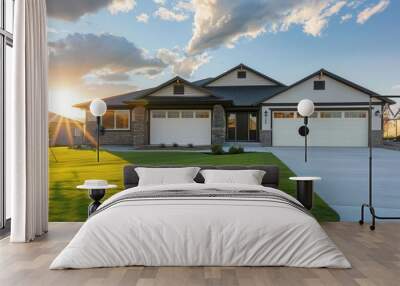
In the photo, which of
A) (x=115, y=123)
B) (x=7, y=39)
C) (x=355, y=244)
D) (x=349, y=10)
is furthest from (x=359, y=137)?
(x=7, y=39)

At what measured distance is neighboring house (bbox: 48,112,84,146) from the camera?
21.2ft

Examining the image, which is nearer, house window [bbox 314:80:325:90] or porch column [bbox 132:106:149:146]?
house window [bbox 314:80:325:90]

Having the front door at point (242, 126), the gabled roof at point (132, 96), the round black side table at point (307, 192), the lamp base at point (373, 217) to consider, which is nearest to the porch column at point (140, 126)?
the gabled roof at point (132, 96)

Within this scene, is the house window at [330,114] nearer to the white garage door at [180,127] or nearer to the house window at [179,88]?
the white garage door at [180,127]

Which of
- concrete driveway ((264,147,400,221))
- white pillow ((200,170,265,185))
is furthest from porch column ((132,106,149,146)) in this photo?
concrete driveway ((264,147,400,221))

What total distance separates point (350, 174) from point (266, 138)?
1.31 m

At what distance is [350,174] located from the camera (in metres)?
6.28

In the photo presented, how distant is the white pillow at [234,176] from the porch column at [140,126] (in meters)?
1.69

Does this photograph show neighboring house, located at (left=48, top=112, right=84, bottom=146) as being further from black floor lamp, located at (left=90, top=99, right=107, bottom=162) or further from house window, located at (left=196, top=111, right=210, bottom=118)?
house window, located at (left=196, top=111, right=210, bottom=118)

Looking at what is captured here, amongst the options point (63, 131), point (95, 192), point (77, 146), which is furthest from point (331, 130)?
point (63, 131)

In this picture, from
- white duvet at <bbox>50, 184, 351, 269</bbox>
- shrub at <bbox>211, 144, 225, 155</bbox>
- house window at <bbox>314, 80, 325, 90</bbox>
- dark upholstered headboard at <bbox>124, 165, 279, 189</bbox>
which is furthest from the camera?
shrub at <bbox>211, 144, 225, 155</bbox>

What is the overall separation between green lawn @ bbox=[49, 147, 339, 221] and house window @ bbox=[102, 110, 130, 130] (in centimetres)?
43

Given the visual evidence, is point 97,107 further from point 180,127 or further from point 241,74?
point 241,74

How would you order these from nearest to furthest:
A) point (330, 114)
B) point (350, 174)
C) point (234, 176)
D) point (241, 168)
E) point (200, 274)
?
point (200, 274)
point (234, 176)
point (241, 168)
point (350, 174)
point (330, 114)
